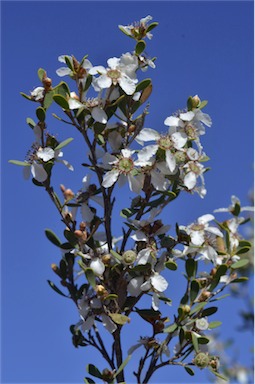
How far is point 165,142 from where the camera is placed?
1.34 metres

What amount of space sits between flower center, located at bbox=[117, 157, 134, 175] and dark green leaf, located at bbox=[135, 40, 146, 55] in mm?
246

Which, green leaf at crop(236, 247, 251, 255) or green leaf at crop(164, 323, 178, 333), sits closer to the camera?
green leaf at crop(164, 323, 178, 333)

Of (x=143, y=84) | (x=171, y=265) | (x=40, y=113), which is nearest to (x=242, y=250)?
(x=171, y=265)

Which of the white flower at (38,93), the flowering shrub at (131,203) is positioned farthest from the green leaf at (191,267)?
the white flower at (38,93)

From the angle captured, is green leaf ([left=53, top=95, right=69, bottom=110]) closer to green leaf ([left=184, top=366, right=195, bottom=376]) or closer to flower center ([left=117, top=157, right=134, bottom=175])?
flower center ([left=117, top=157, right=134, bottom=175])

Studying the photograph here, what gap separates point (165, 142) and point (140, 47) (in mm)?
228

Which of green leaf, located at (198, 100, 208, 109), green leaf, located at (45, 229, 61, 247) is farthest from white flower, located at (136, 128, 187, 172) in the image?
green leaf, located at (45, 229, 61, 247)

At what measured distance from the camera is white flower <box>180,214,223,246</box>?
141cm

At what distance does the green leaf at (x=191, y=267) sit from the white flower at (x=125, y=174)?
22 cm

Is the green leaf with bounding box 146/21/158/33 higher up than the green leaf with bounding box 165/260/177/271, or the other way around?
the green leaf with bounding box 146/21/158/33

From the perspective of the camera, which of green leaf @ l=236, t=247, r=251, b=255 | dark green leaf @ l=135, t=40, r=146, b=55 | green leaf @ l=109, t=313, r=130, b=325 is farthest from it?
green leaf @ l=236, t=247, r=251, b=255

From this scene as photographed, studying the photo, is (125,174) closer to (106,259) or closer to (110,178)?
(110,178)

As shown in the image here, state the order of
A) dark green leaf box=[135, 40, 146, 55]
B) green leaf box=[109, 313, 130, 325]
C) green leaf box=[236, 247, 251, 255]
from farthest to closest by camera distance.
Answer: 1. green leaf box=[236, 247, 251, 255]
2. dark green leaf box=[135, 40, 146, 55]
3. green leaf box=[109, 313, 130, 325]

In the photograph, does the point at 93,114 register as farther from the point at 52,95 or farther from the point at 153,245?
the point at 153,245
